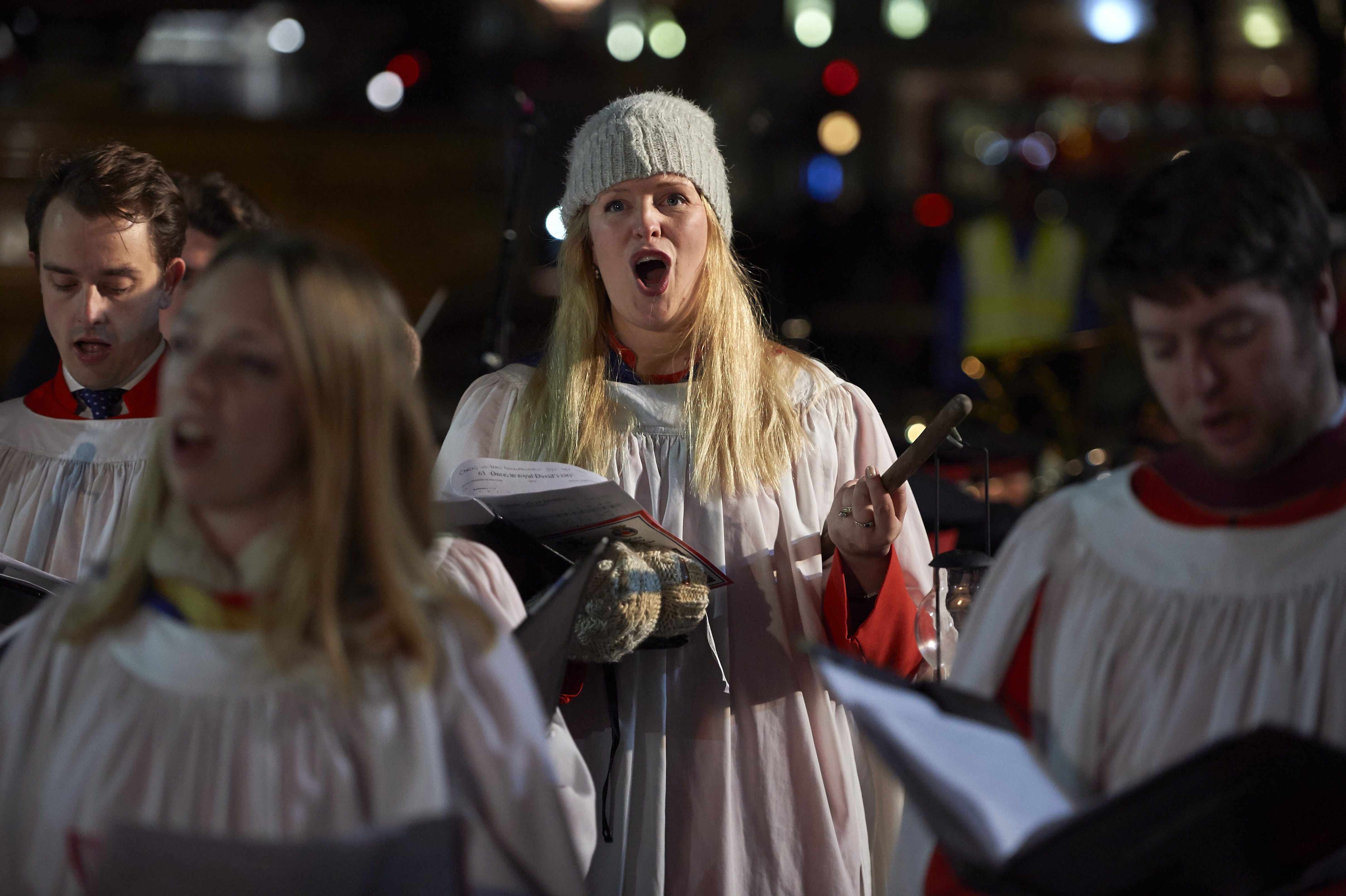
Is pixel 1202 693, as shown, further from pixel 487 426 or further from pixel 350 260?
pixel 487 426

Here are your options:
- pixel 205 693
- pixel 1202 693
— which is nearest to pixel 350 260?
pixel 205 693

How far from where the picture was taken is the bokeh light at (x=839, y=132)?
12.7 metres

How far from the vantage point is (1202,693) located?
4.07 ft

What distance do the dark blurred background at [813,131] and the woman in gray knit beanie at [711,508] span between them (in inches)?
101

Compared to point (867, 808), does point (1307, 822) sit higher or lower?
higher

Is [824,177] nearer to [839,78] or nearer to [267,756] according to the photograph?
[839,78]

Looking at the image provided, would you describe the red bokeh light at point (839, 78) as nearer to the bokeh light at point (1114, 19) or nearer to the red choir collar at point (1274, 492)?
the bokeh light at point (1114, 19)

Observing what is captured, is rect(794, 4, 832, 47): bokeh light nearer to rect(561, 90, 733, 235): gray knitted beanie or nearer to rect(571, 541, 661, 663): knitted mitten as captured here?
rect(561, 90, 733, 235): gray knitted beanie

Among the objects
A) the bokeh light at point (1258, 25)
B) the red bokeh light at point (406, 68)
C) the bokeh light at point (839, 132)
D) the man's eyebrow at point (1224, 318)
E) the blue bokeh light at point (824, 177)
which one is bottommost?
the man's eyebrow at point (1224, 318)

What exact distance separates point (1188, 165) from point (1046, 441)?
4.58m

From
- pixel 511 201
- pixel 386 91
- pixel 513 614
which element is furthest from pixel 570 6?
pixel 513 614

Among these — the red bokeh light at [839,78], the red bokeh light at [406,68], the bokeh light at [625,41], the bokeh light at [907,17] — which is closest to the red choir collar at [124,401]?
the red bokeh light at [406,68]

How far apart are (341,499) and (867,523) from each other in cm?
105

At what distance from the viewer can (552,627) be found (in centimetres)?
160
